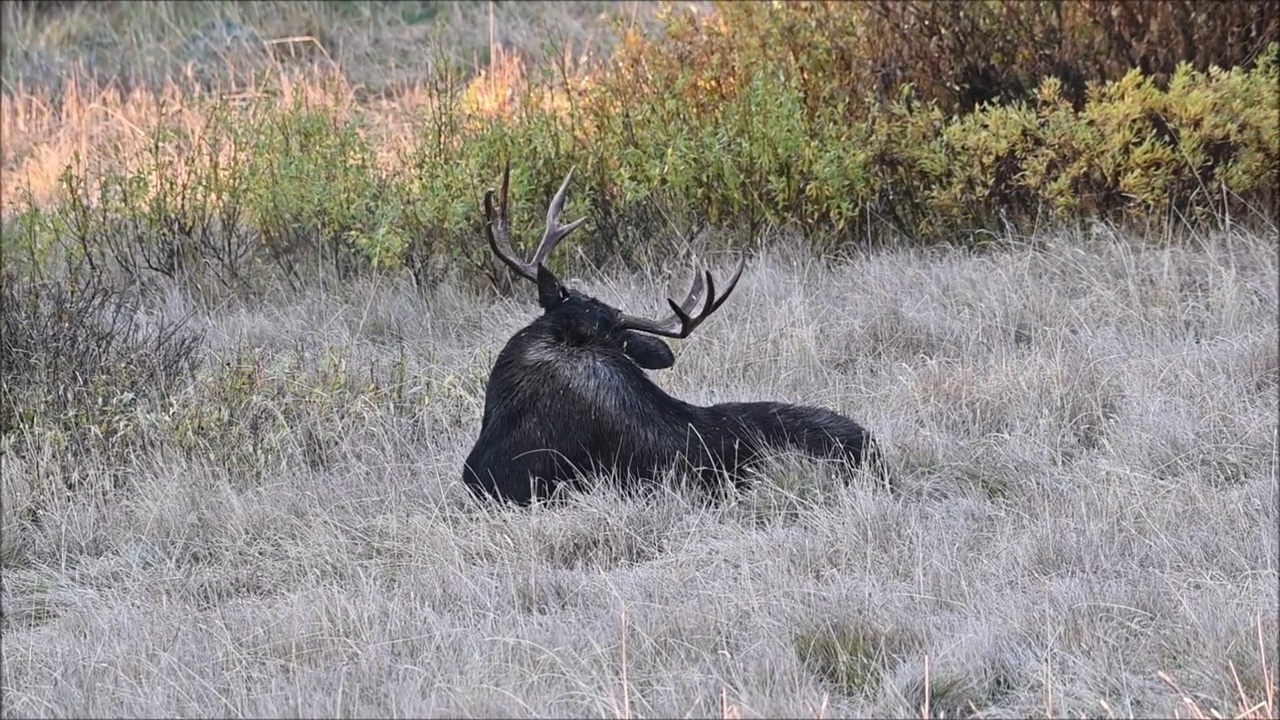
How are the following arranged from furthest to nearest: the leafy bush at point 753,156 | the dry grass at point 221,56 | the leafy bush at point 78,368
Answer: the dry grass at point 221,56 → the leafy bush at point 753,156 → the leafy bush at point 78,368

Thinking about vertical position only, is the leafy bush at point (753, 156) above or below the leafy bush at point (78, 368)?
above

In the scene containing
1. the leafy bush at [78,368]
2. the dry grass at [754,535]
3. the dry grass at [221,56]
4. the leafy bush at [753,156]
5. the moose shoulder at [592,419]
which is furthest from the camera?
the dry grass at [221,56]

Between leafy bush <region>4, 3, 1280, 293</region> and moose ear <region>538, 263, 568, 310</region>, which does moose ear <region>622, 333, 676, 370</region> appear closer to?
moose ear <region>538, 263, 568, 310</region>

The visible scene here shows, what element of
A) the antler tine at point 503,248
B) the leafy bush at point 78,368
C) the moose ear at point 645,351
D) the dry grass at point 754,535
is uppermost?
the antler tine at point 503,248

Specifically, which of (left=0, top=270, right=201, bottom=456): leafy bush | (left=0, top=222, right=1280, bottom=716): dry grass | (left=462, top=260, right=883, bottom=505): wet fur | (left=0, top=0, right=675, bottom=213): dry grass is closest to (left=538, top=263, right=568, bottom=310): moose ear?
(left=462, top=260, right=883, bottom=505): wet fur

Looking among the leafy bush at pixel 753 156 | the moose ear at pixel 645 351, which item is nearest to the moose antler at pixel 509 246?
the moose ear at pixel 645 351

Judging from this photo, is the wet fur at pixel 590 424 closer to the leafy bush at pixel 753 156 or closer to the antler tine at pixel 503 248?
the antler tine at pixel 503 248

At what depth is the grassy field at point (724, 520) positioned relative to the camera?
4.09 meters

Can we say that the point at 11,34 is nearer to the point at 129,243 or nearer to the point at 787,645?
the point at 129,243

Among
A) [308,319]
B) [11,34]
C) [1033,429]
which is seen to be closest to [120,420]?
[308,319]

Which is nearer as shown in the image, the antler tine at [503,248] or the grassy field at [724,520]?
the grassy field at [724,520]

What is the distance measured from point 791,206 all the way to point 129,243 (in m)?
3.52

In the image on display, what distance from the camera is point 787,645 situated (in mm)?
4203

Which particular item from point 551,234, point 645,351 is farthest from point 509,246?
point 645,351
